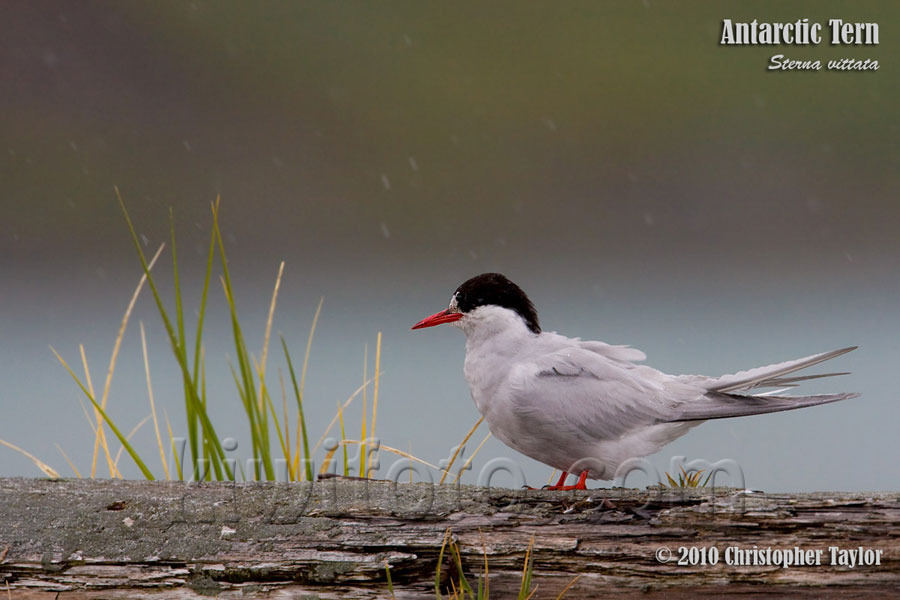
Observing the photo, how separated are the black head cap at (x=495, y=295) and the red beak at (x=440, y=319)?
4 cm

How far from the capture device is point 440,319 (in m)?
3.22

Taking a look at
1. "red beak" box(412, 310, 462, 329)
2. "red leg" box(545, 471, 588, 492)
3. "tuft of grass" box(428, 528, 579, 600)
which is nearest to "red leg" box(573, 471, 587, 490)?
"red leg" box(545, 471, 588, 492)

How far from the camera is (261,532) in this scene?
2.41 m

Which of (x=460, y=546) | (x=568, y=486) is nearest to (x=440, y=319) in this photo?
(x=568, y=486)

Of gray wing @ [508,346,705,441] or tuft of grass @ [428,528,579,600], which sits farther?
gray wing @ [508,346,705,441]

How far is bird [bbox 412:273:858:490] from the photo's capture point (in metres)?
2.89

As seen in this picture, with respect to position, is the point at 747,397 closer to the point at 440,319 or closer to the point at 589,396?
the point at 589,396

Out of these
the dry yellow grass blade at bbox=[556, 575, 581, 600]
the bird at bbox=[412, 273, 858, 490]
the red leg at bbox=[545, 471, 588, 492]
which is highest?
the bird at bbox=[412, 273, 858, 490]

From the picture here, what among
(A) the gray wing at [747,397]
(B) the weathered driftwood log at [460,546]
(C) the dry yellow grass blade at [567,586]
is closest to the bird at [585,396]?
(A) the gray wing at [747,397]

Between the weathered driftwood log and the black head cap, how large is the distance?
2.89 ft

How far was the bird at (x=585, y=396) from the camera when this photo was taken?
289cm

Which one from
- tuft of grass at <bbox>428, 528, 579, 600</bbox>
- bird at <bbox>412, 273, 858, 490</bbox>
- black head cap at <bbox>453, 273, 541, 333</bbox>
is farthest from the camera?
black head cap at <bbox>453, 273, 541, 333</bbox>

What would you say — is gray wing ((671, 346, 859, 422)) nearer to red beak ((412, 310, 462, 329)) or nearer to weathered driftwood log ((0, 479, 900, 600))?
weathered driftwood log ((0, 479, 900, 600))

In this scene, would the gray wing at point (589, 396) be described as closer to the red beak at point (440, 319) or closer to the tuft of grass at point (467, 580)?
the red beak at point (440, 319)
